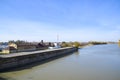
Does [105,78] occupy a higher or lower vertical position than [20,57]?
lower

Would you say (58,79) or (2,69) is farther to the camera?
(2,69)

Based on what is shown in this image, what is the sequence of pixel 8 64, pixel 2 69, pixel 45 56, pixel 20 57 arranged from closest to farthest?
pixel 2 69 → pixel 8 64 → pixel 20 57 → pixel 45 56

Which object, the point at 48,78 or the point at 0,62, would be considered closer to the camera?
the point at 48,78

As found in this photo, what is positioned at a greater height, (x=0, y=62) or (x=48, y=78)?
(x=0, y=62)

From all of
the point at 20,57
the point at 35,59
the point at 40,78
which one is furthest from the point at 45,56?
the point at 40,78

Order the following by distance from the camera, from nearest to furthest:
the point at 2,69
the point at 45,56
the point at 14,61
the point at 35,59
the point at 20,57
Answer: the point at 2,69 < the point at 14,61 < the point at 20,57 < the point at 35,59 < the point at 45,56

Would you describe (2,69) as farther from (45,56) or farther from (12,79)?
(45,56)

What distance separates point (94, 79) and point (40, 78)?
163 inches

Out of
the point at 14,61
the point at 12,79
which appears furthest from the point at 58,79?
the point at 14,61

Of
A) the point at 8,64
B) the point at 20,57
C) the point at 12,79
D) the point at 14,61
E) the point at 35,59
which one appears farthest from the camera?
the point at 35,59

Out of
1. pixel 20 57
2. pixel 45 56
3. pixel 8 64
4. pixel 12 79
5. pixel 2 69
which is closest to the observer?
pixel 12 79

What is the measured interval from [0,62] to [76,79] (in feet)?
25.1

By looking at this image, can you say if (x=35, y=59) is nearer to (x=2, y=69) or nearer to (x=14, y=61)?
(x=14, y=61)

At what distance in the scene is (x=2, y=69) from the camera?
1477 centimetres
